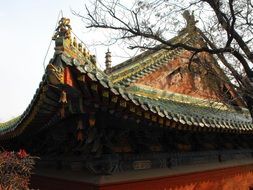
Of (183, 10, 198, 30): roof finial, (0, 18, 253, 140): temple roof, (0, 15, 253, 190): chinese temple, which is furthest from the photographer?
(183, 10, 198, 30): roof finial

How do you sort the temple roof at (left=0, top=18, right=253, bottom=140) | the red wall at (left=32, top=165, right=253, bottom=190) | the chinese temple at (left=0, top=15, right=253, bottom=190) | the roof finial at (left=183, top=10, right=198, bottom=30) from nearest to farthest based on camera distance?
the temple roof at (left=0, top=18, right=253, bottom=140)
the chinese temple at (left=0, top=15, right=253, bottom=190)
the red wall at (left=32, top=165, right=253, bottom=190)
the roof finial at (left=183, top=10, right=198, bottom=30)

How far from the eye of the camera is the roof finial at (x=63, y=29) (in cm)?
455

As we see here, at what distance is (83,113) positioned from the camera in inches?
194

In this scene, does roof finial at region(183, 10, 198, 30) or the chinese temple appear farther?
roof finial at region(183, 10, 198, 30)

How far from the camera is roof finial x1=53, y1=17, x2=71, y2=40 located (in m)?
4.55

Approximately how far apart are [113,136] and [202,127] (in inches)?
67.6

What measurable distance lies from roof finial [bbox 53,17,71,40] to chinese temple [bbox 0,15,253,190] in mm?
13

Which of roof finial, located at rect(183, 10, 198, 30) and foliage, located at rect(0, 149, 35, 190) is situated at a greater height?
roof finial, located at rect(183, 10, 198, 30)

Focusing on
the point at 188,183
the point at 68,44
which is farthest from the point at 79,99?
the point at 188,183

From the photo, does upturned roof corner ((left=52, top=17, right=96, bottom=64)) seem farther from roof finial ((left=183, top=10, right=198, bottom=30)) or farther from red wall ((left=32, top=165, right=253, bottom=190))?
roof finial ((left=183, top=10, right=198, bottom=30))

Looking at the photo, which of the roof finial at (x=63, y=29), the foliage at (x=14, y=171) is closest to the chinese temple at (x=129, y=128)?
the roof finial at (x=63, y=29)

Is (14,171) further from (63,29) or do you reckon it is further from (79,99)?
(63,29)

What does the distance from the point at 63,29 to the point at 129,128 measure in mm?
2002

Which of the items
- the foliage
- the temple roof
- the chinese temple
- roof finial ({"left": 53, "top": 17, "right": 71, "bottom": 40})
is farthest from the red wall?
roof finial ({"left": 53, "top": 17, "right": 71, "bottom": 40})
